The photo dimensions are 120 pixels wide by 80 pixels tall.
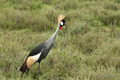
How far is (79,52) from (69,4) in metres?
Answer: 4.01

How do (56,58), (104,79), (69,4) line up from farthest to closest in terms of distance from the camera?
(69,4)
(56,58)
(104,79)

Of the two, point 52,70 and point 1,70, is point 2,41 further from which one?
point 52,70

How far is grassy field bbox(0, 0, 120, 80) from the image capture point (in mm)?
3477

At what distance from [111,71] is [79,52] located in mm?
1330

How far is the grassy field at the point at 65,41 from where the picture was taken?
3477mm

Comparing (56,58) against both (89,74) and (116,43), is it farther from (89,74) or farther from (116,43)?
(116,43)

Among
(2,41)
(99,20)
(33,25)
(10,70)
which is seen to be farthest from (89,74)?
(99,20)

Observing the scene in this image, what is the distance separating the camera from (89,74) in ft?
10.2

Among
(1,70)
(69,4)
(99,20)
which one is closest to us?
(1,70)

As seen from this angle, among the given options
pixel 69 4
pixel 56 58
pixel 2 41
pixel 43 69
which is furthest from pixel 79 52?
pixel 69 4

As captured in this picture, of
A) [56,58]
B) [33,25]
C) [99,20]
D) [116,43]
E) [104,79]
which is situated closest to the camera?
[104,79]

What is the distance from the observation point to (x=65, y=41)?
5.01 meters

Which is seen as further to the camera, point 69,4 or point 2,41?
point 69,4

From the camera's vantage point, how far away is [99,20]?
6.88m
